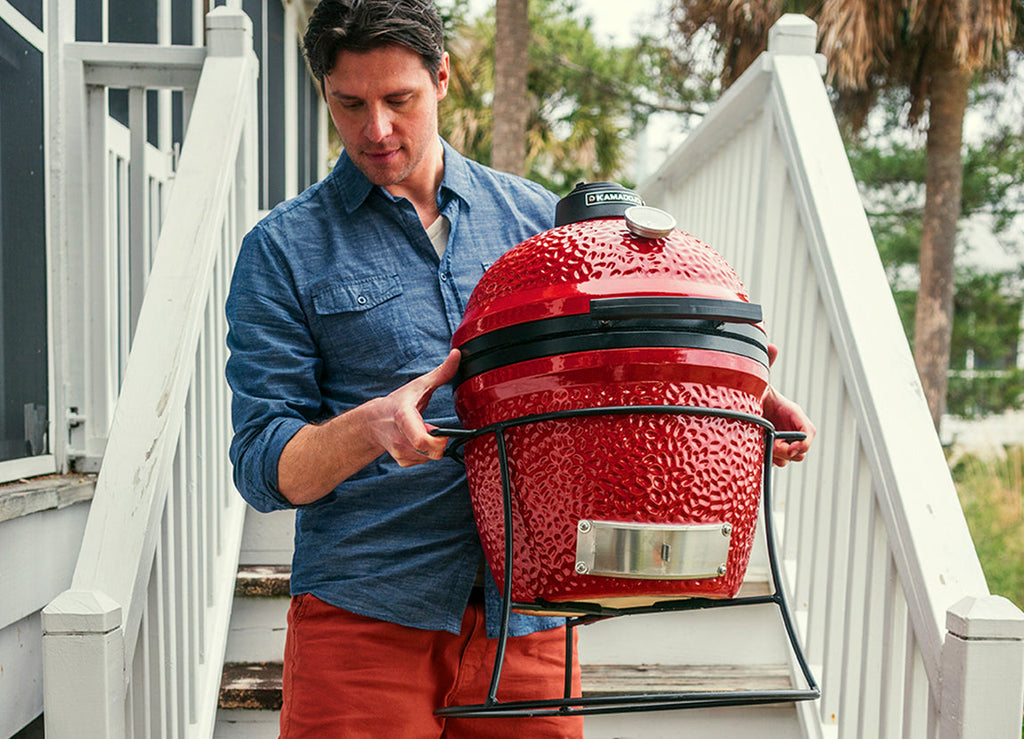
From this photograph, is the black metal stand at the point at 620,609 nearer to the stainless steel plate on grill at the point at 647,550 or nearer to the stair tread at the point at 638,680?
the stainless steel plate on grill at the point at 647,550

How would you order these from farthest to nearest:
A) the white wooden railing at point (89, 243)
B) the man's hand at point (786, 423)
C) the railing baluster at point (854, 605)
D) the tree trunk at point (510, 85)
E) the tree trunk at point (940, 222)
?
the tree trunk at point (940, 222)
the tree trunk at point (510, 85)
the white wooden railing at point (89, 243)
the railing baluster at point (854, 605)
the man's hand at point (786, 423)

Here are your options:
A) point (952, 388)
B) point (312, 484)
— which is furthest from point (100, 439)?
point (952, 388)

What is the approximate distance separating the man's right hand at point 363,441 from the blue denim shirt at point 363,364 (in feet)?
0.38

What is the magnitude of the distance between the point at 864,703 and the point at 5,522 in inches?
71.4

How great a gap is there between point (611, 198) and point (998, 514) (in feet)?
29.3

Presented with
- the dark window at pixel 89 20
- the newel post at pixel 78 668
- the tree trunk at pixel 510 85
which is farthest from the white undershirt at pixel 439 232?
the tree trunk at pixel 510 85

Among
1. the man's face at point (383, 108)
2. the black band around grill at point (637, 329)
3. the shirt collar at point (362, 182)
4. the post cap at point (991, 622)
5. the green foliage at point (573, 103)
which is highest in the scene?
the green foliage at point (573, 103)

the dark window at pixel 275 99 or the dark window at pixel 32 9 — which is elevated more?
the dark window at pixel 275 99

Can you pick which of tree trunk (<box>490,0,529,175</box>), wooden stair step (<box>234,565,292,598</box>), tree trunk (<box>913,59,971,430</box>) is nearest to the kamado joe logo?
wooden stair step (<box>234,565,292,598</box>)

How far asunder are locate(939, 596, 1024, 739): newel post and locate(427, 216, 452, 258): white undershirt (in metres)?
0.92

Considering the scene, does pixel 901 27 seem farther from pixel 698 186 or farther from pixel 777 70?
pixel 777 70

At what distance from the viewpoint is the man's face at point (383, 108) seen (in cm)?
132

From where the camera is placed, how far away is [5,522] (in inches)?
82.2

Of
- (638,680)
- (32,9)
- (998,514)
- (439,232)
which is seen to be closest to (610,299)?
(439,232)
